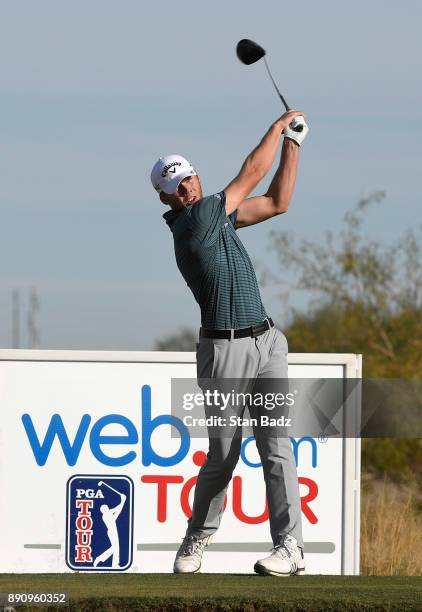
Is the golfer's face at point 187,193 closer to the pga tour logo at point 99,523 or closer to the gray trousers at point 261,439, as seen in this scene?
the gray trousers at point 261,439

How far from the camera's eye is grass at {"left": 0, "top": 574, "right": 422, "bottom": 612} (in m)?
5.63

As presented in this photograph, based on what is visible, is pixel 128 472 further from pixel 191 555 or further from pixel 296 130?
pixel 296 130

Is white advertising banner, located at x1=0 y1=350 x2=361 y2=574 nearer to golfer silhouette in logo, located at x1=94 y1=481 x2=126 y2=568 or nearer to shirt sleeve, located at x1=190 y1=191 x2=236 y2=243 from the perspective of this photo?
golfer silhouette in logo, located at x1=94 y1=481 x2=126 y2=568

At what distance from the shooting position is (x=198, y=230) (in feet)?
21.5

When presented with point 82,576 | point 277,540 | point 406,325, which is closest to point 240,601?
point 277,540

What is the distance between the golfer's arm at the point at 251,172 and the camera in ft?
21.9

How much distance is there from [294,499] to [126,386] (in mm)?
2906

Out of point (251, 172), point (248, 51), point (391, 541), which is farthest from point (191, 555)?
point (391, 541)

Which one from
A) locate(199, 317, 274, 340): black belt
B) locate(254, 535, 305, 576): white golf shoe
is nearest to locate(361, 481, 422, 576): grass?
locate(254, 535, 305, 576): white golf shoe

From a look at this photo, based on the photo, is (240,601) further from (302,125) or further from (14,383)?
(14,383)

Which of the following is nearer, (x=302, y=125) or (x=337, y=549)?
(x=302, y=125)

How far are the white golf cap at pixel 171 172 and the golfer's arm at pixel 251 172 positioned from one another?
0.26 metres

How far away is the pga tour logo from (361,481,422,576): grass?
2334 millimetres

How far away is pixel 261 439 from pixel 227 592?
3.32ft
